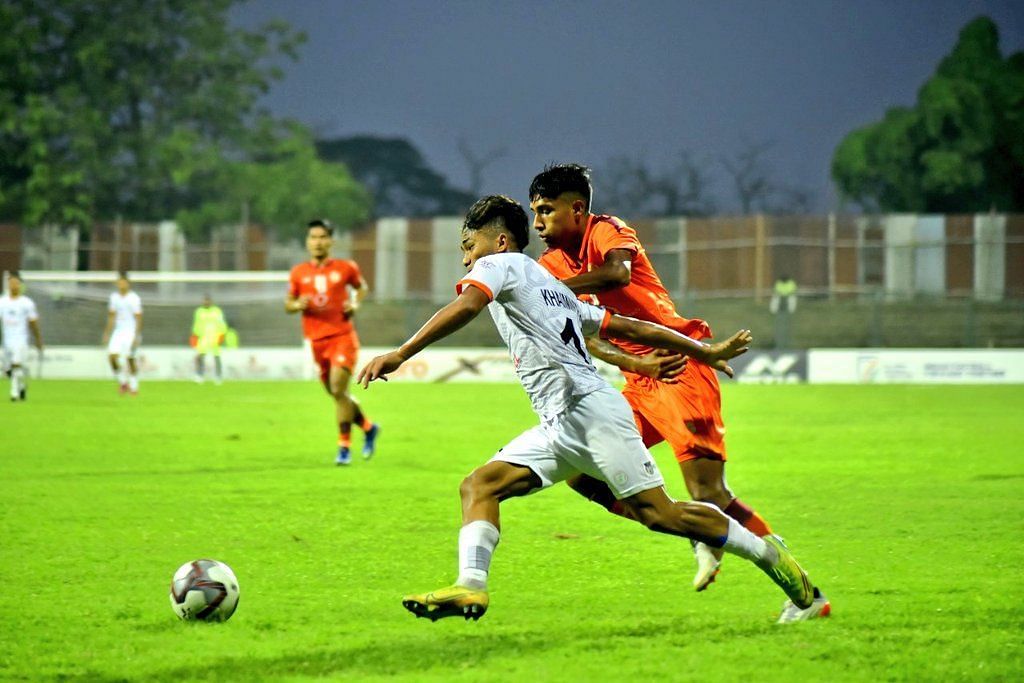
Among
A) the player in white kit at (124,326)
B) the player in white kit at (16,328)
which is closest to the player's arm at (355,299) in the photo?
the player in white kit at (16,328)

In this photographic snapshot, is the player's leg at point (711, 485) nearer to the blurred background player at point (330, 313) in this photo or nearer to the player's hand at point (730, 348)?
the player's hand at point (730, 348)

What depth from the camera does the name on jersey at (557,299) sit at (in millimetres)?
5512

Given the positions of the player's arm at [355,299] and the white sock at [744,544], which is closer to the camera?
the white sock at [744,544]

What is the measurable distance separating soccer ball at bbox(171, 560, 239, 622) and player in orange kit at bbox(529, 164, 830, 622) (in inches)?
81.6

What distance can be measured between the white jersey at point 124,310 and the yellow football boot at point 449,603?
22237 millimetres

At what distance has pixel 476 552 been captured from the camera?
211 inches

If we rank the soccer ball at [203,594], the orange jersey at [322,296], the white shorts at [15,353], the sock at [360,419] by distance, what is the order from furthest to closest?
the white shorts at [15,353], the orange jersey at [322,296], the sock at [360,419], the soccer ball at [203,594]

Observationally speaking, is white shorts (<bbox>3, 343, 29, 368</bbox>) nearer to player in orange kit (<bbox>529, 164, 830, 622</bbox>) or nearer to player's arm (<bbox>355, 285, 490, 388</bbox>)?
player in orange kit (<bbox>529, 164, 830, 622</bbox>)

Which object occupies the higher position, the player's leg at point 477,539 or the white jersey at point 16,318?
the white jersey at point 16,318

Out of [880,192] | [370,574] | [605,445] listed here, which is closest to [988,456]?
[370,574]

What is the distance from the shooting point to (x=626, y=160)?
222 feet

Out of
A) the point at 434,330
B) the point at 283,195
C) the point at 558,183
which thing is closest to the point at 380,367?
the point at 434,330

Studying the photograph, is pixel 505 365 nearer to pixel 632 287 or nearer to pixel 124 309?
pixel 124 309

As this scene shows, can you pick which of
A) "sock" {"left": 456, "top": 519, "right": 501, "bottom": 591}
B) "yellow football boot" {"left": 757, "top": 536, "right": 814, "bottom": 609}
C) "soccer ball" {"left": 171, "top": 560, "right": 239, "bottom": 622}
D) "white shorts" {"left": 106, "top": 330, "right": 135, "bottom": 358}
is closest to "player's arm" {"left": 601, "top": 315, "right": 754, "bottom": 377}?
"yellow football boot" {"left": 757, "top": 536, "right": 814, "bottom": 609}
